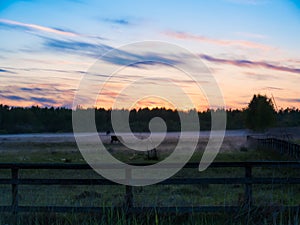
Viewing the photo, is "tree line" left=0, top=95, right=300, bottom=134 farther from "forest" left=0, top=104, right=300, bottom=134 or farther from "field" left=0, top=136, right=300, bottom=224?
"field" left=0, top=136, right=300, bottom=224

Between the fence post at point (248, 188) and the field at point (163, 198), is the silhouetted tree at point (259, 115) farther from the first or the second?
the fence post at point (248, 188)

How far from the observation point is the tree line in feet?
319

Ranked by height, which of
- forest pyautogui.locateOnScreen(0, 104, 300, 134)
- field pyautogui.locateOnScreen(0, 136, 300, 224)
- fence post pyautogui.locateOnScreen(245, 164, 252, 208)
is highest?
forest pyautogui.locateOnScreen(0, 104, 300, 134)

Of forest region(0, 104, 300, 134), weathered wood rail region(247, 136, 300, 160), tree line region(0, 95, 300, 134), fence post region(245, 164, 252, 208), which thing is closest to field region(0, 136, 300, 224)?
fence post region(245, 164, 252, 208)

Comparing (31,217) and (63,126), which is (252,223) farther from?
(63,126)

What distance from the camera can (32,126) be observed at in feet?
386

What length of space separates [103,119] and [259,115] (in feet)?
124

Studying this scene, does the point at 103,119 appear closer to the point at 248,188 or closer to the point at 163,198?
the point at 163,198

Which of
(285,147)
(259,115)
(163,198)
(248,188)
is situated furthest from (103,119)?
(248,188)

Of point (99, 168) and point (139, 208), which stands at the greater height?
point (99, 168)

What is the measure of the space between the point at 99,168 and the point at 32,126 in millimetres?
111225

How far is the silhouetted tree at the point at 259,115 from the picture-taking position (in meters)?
98.4

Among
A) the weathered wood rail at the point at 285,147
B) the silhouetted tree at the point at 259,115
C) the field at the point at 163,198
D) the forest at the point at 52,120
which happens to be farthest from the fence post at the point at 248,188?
the forest at the point at 52,120

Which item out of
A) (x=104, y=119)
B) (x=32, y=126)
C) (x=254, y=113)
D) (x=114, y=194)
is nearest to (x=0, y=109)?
(x=32, y=126)
